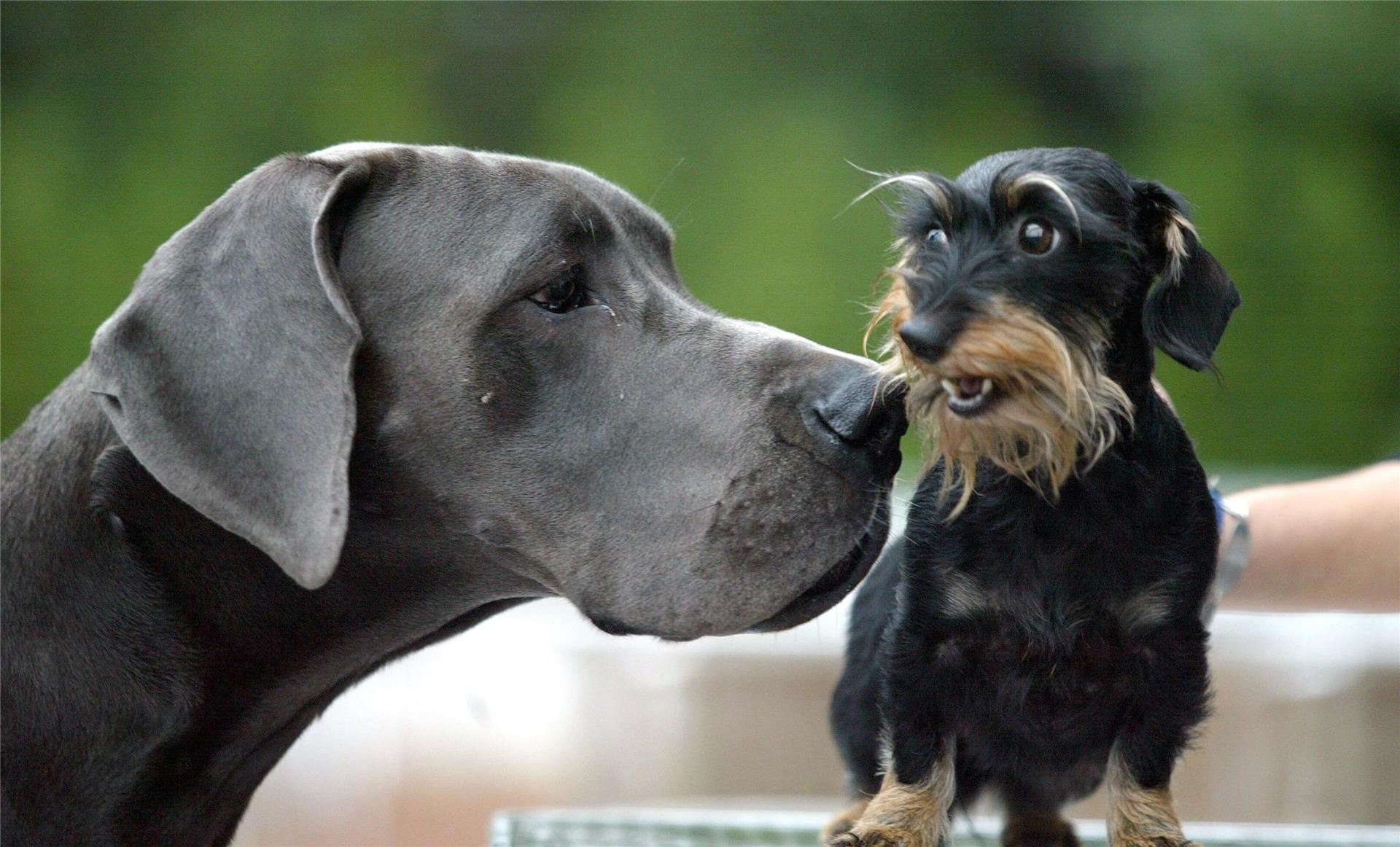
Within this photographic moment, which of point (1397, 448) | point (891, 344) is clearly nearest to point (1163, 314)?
point (891, 344)

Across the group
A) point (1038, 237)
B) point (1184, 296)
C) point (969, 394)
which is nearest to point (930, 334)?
point (969, 394)

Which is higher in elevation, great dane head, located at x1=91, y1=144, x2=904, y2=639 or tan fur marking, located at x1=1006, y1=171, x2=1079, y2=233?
tan fur marking, located at x1=1006, y1=171, x2=1079, y2=233

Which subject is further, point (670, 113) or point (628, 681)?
point (670, 113)

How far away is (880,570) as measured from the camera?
7.29ft

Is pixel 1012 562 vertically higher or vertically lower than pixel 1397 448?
higher

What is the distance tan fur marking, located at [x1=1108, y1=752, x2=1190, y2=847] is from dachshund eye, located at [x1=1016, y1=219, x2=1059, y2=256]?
665mm

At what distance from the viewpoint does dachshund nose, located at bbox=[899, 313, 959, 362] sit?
5.27ft

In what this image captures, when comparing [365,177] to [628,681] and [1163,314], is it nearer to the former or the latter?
[1163,314]

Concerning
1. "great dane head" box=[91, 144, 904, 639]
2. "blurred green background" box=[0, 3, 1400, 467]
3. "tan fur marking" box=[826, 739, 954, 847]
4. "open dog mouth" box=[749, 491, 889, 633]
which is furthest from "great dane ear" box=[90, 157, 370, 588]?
"blurred green background" box=[0, 3, 1400, 467]

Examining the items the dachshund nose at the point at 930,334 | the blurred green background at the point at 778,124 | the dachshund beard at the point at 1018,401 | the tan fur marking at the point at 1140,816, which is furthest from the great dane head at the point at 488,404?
the blurred green background at the point at 778,124

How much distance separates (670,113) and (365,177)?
5.43 meters

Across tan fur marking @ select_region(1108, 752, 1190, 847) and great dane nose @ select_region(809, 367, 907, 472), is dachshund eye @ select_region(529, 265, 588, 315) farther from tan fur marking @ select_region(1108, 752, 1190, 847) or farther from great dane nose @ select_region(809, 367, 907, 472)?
tan fur marking @ select_region(1108, 752, 1190, 847)

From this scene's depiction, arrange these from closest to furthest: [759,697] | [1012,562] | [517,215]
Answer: [1012,562] < [517,215] < [759,697]

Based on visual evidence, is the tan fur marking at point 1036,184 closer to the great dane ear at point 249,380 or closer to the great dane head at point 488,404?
the great dane head at point 488,404
